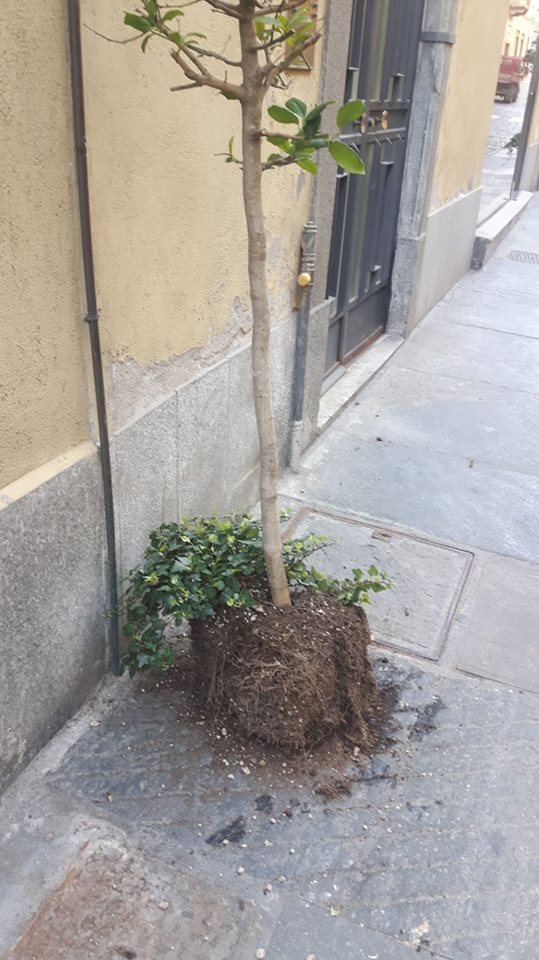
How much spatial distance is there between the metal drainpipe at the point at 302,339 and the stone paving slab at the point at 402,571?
22.8 inches

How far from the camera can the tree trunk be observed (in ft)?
6.98

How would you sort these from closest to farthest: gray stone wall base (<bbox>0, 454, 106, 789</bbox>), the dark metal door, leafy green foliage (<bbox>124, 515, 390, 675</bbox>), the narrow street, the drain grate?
gray stone wall base (<bbox>0, 454, 106, 789</bbox>) → leafy green foliage (<bbox>124, 515, 390, 675</bbox>) → the dark metal door → the drain grate → the narrow street

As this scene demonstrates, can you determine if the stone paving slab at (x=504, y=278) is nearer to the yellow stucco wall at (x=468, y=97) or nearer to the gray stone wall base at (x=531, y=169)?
the yellow stucco wall at (x=468, y=97)

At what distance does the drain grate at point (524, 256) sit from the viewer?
1094 cm

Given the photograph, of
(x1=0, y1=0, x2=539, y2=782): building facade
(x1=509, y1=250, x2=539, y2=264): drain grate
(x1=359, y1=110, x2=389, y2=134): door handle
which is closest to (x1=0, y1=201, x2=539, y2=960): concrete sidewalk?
(x1=0, y1=0, x2=539, y2=782): building facade

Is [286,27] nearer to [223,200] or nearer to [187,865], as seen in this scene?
[223,200]

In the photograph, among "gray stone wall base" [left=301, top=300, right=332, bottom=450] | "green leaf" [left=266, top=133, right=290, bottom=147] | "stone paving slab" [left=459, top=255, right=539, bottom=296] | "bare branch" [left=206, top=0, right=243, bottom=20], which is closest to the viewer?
"bare branch" [left=206, top=0, right=243, bottom=20]

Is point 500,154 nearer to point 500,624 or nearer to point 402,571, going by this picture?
point 402,571

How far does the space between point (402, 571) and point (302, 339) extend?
1406 mm

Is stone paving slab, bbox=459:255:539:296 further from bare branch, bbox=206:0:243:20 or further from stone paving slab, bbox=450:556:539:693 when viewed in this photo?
bare branch, bbox=206:0:243:20

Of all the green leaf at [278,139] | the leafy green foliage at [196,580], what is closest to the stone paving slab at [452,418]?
the leafy green foliage at [196,580]

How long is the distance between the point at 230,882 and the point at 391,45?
5408mm

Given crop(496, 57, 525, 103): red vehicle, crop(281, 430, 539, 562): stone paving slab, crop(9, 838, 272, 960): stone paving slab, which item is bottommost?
crop(281, 430, 539, 562): stone paving slab

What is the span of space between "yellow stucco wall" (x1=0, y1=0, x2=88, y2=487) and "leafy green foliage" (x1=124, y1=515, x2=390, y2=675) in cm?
58
